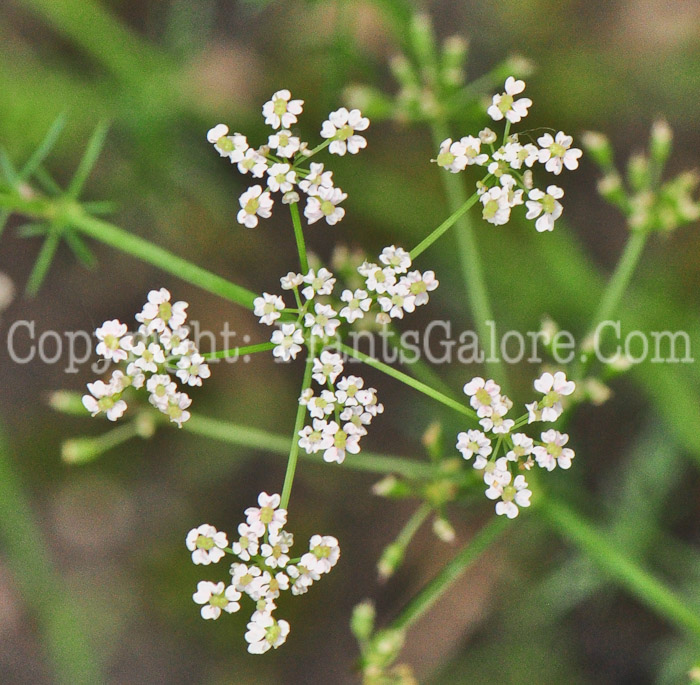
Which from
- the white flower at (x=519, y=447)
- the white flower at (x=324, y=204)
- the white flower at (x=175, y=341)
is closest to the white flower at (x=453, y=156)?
the white flower at (x=324, y=204)

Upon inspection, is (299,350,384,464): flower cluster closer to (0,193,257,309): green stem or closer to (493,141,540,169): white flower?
(0,193,257,309): green stem

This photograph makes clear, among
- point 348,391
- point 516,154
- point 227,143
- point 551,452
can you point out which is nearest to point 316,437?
point 348,391

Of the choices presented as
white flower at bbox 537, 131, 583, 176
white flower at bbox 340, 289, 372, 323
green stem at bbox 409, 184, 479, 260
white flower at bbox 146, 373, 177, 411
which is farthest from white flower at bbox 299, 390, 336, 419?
white flower at bbox 537, 131, 583, 176

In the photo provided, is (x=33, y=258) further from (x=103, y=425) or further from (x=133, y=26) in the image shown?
(x=133, y=26)

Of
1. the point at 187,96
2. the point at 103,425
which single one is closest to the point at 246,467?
the point at 103,425

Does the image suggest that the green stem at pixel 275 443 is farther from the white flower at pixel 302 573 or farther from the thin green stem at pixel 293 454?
the white flower at pixel 302 573

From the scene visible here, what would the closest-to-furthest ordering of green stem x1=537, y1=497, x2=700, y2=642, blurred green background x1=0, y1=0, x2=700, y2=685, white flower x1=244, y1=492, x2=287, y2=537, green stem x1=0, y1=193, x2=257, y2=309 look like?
white flower x1=244, y1=492, x2=287, y2=537 → green stem x1=0, y1=193, x2=257, y2=309 → green stem x1=537, y1=497, x2=700, y2=642 → blurred green background x1=0, y1=0, x2=700, y2=685
